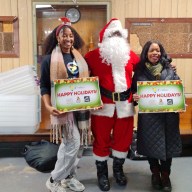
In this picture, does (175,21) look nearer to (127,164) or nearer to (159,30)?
(159,30)

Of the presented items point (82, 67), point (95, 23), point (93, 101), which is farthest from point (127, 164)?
point (95, 23)

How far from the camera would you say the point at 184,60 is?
3.49 metres

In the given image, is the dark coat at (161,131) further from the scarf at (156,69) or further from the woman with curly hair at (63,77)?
the woman with curly hair at (63,77)

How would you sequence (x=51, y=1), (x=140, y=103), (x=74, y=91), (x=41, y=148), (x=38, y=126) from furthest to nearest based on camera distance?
1. (x=51, y=1)
2. (x=38, y=126)
3. (x=41, y=148)
4. (x=140, y=103)
5. (x=74, y=91)

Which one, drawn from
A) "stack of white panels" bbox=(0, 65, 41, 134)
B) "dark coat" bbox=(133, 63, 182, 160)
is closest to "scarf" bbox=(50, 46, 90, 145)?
"dark coat" bbox=(133, 63, 182, 160)

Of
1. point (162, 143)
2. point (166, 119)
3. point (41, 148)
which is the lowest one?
point (41, 148)

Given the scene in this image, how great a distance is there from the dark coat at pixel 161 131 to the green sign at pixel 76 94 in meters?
0.39

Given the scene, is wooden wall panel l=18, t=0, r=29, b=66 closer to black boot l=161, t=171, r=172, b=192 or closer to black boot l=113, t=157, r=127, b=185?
black boot l=113, t=157, r=127, b=185

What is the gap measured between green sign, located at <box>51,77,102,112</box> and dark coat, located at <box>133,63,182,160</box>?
39cm

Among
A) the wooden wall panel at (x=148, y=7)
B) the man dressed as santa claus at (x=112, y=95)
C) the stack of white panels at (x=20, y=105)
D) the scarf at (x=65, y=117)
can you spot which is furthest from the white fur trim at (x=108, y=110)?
the wooden wall panel at (x=148, y=7)

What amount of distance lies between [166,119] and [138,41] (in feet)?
5.34

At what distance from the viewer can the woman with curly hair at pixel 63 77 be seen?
1.90 metres

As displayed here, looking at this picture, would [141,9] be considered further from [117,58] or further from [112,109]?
[112,109]

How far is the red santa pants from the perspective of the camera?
216 centimetres
